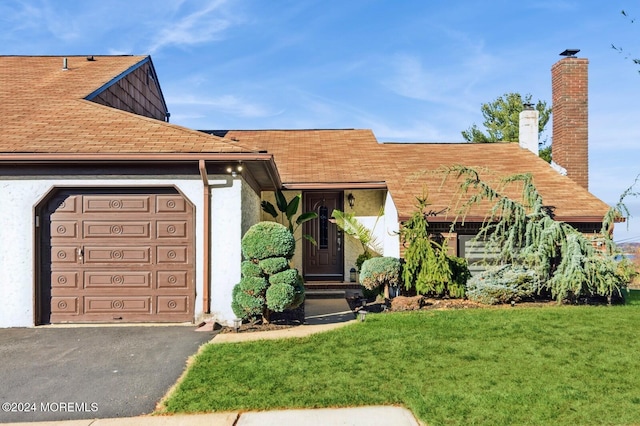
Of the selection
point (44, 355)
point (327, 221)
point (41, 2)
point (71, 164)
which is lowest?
point (44, 355)

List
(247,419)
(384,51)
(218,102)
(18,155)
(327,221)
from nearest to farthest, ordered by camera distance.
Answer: (247,419) → (18,155) → (327,221) → (384,51) → (218,102)

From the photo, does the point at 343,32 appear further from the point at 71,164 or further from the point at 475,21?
the point at 71,164

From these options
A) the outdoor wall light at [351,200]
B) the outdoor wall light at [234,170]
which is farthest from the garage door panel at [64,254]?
the outdoor wall light at [351,200]

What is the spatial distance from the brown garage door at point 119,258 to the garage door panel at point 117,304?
2 centimetres

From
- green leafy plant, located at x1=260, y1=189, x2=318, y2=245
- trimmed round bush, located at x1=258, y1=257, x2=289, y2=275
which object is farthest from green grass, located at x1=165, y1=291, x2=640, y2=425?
green leafy plant, located at x1=260, y1=189, x2=318, y2=245

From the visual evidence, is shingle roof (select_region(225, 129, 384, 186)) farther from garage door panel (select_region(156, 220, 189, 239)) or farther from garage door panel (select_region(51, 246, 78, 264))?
garage door panel (select_region(51, 246, 78, 264))

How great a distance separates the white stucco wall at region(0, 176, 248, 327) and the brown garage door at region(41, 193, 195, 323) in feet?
0.72

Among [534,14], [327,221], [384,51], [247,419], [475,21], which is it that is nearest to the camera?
[247,419]

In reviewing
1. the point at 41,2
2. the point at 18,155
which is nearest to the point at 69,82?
the point at 41,2

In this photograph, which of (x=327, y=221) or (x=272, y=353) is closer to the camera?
(x=272, y=353)

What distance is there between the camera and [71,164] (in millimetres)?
7629

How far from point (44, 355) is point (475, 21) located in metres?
12.5

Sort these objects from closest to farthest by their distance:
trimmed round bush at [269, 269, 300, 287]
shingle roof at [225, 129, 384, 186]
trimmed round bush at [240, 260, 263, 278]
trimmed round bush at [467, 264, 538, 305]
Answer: trimmed round bush at [269, 269, 300, 287] → trimmed round bush at [240, 260, 263, 278] → trimmed round bush at [467, 264, 538, 305] → shingle roof at [225, 129, 384, 186]

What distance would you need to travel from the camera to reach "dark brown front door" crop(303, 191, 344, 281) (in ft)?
42.2
